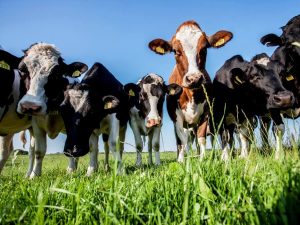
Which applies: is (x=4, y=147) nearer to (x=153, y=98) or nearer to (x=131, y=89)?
(x=131, y=89)

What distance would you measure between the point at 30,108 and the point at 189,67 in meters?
3.40

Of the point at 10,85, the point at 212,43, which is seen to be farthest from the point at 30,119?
the point at 212,43

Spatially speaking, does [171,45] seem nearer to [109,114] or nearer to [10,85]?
[109,114]

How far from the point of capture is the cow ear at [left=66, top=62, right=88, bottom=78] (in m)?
8.10

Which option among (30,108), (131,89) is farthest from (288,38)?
(30,108)

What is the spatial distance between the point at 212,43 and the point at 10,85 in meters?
4.69

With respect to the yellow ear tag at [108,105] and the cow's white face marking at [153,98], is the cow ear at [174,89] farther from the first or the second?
the yellow ear tag at [108,105]

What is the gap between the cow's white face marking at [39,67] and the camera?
22.6 feet

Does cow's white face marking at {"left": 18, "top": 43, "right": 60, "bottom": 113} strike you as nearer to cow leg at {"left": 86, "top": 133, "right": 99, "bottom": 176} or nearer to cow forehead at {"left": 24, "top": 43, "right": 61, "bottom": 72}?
cow forehead at {"left": 24, "top": 43, "right": 61, "bottom": 72}

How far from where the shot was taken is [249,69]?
8414mm

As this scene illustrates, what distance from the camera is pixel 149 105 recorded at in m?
9.48

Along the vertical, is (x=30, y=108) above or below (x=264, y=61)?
below

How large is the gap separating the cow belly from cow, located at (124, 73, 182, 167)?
→ 0.47 m

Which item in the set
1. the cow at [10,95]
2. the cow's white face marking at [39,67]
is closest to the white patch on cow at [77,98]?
the cow's white face marking at [39,67]
